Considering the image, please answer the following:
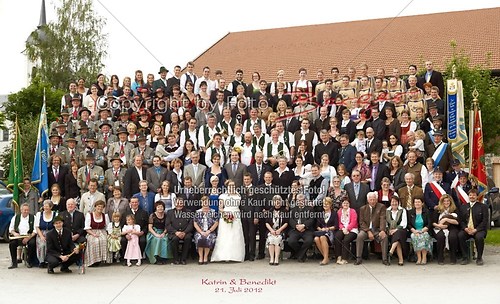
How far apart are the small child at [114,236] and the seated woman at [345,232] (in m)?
4.08

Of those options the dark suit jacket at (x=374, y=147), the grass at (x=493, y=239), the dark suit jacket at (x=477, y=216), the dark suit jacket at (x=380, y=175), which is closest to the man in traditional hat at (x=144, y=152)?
the dark suit jacket at (x=374, y=147)

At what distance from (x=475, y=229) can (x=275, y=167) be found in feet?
13.3

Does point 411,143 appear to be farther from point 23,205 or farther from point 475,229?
point 23,205

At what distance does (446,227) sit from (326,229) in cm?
220

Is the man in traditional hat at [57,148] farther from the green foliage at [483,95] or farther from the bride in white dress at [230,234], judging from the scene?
the green foliage at [483,95]

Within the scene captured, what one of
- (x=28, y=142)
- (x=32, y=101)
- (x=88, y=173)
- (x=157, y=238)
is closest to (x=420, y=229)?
(x=157, y=238)

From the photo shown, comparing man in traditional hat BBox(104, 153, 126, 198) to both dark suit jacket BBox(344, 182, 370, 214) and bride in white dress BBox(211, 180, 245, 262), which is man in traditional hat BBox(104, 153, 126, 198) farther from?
dark suit jacket BBox(344, 182, 370, 214)

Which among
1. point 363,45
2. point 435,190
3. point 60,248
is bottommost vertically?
point 60,248

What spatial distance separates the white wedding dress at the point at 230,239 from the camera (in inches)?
494

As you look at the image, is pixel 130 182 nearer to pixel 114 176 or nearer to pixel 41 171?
pixel 114 176

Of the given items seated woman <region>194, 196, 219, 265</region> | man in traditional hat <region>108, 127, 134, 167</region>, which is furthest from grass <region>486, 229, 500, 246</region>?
man in traditional hat <region>108, 127, 134, 167</region>

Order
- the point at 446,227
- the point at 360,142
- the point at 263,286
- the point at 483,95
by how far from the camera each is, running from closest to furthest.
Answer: the point at 263,286 < the point at 446,227 < the point at 360,142 < the point at 483,95

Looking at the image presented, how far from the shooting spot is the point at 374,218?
40.6ft

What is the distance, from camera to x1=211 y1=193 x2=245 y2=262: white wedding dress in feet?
41.2
